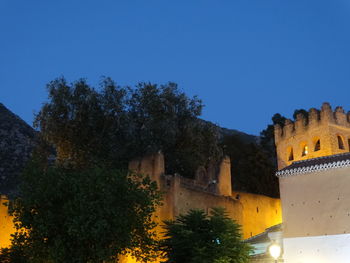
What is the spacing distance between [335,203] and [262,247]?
17.6 ft

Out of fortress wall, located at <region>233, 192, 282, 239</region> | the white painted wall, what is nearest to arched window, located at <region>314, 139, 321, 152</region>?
fortress wall, located at <region>233, 192, 282, 239</region>

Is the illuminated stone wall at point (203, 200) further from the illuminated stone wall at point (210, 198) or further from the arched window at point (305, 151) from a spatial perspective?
the arched window at point (305, 151)

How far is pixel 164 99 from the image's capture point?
35.6 meters

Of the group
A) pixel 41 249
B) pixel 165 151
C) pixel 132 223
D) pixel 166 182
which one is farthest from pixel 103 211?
pixel 165 151

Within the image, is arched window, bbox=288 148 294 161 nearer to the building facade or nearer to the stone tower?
the stone tower

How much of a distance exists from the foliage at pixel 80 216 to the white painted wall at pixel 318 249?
577 cm

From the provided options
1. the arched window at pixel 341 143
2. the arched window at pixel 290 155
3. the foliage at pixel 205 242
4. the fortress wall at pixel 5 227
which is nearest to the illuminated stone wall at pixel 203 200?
the fortress wall at pixel 5 227

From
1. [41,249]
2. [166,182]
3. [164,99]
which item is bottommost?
[41,249]

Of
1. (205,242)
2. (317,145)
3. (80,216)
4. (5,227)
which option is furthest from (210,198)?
(5,227)

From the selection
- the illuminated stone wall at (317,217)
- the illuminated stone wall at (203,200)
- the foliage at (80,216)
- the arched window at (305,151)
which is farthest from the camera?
the arched window at (305,151)

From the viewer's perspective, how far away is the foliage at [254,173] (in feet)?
150

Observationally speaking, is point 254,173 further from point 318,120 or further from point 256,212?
point 318,120

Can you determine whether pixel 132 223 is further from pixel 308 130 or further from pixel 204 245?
pixel 308 130

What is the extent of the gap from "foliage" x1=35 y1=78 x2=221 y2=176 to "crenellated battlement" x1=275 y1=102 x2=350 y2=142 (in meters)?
5.62
